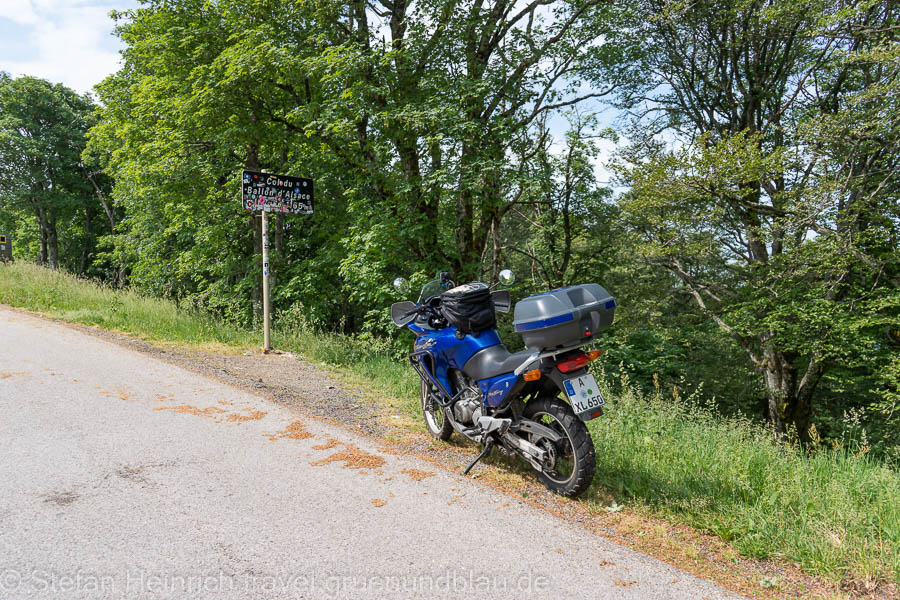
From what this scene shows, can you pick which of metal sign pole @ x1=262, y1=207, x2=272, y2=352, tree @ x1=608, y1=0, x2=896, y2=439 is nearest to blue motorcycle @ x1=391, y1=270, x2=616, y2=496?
metal sign pole @ x1=262, y1=207, x2=272, y2=352

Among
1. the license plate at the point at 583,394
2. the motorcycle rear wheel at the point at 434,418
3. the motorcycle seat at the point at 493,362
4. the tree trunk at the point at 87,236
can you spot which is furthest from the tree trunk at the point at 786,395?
the tree trunk at the point at 87,236

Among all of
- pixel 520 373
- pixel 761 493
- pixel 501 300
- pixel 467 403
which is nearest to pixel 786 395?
pixel 761 493

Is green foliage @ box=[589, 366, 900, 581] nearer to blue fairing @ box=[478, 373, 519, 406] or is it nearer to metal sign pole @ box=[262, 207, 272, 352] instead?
blue fairing @ box=[478, 373, 519, 406]

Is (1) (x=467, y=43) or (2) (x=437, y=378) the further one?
(1) (x=467, y=43)

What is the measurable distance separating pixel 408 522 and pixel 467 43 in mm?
9970

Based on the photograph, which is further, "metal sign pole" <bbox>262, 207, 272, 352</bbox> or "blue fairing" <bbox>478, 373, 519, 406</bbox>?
"metal sign pole" <bbox>262, 207, 272, 352</bbox>

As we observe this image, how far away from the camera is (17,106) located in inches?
1212

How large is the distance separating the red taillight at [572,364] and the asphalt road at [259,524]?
0.95m

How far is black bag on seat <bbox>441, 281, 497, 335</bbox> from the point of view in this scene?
4152 mm

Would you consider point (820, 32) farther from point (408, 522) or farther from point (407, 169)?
point (408, 522)

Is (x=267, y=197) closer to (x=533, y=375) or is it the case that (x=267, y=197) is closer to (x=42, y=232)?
(x=533, y=375)

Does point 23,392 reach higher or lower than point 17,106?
lower

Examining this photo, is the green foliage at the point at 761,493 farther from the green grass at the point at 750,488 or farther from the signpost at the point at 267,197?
the signpost at the point at 267,197

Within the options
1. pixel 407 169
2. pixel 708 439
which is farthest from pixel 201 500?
pixel 407 169
